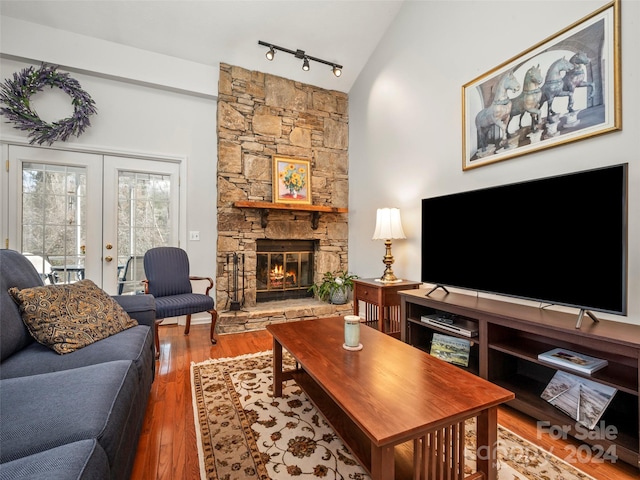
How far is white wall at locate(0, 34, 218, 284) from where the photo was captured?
10.0 feet

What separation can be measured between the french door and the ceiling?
132 cm

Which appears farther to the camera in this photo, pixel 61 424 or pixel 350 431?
pixel 350 431

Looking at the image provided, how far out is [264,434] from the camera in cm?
156

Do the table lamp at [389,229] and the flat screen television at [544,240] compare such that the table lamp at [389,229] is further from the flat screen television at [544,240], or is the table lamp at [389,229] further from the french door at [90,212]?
the french door at [90,212]

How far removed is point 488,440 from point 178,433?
1.49m

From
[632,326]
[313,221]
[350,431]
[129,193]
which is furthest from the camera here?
→ [313,221]

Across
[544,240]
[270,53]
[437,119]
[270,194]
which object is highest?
[270,53]

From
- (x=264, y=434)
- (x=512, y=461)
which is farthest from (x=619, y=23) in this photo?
(x=264, y=434)

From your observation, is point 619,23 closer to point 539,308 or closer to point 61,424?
point 539,308

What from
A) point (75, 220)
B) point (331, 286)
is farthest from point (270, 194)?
point (75, 220)

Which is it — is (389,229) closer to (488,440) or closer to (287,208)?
(287,208)

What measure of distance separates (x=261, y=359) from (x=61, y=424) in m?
1.75

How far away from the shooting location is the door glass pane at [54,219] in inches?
122

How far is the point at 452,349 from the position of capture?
2.26 meters
